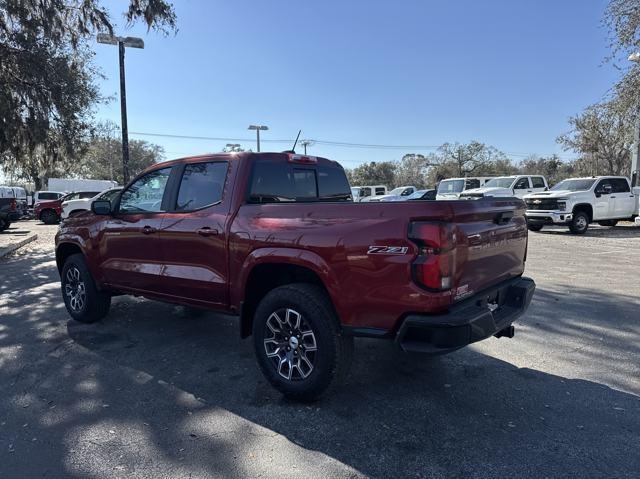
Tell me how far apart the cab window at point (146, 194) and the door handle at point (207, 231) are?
0.71m

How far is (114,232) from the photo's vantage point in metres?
4.99

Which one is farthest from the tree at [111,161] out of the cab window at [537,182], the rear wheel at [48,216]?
the cab window at [537,182]

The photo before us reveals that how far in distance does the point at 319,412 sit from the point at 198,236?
1.83 metres

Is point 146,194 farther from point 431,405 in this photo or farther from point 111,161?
Result: point 111,161

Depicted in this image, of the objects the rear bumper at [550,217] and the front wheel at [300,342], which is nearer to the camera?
the front wheel at [300,342]

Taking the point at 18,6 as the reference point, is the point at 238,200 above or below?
below

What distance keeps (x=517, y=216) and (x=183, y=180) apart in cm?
307

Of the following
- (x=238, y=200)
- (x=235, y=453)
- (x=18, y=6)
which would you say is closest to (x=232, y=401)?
(x=235, y=453)

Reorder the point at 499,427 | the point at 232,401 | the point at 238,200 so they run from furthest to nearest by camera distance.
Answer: the point at 238,200
the point at 232,401
the point at 499,427

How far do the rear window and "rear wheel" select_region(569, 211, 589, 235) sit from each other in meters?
13.2

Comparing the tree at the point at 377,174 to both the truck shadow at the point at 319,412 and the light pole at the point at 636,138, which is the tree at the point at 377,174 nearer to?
the light pole at the point at 636,138

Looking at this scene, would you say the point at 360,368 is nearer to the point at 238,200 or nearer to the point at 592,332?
the point at 238,200

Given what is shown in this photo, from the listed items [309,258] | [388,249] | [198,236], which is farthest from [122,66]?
[388,249]

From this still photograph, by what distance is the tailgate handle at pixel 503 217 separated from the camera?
3.50m
